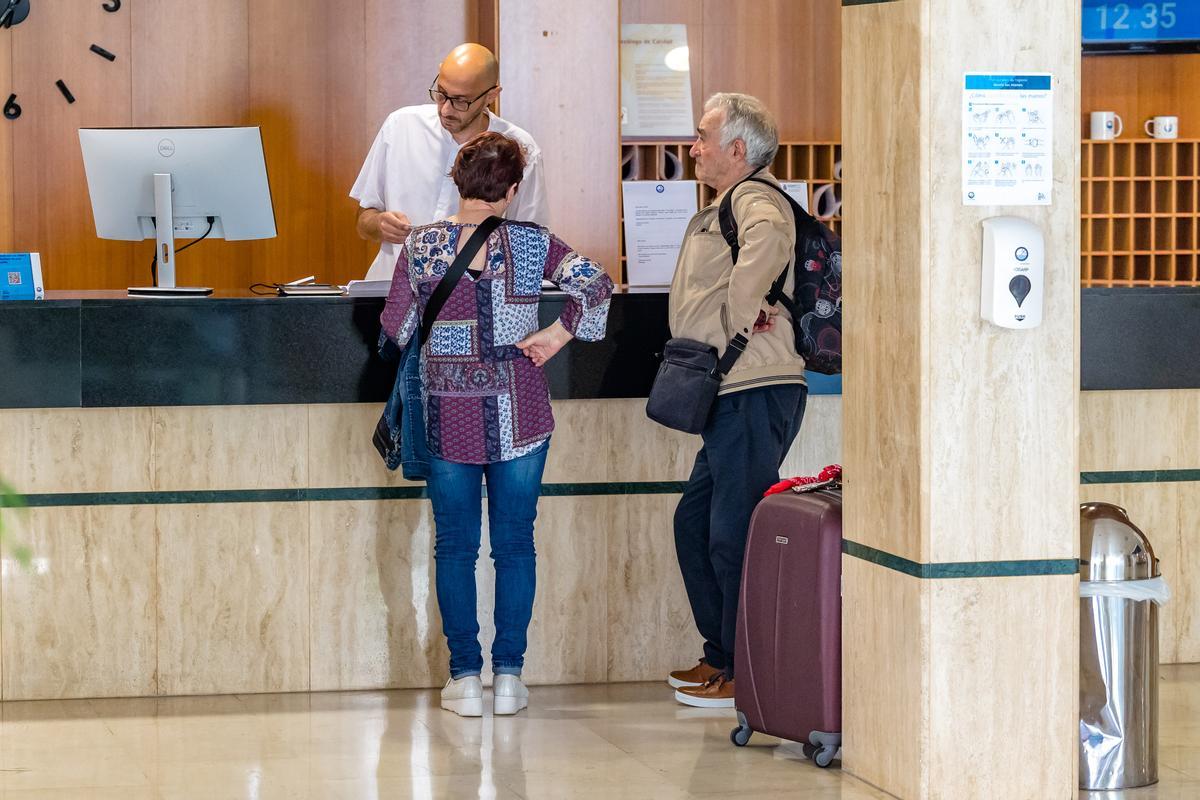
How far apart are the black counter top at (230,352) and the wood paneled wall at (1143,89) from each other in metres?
5.73

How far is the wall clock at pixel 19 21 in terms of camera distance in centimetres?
674

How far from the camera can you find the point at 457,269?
393 cm

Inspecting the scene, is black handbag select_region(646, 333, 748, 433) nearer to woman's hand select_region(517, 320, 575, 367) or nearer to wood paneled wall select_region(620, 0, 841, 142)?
woman's hand select_region(517, 320, 575, 367)

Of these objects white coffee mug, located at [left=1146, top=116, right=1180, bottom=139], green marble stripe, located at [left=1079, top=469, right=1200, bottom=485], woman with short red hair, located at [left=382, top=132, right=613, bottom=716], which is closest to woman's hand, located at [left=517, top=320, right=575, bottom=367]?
woman with short red hair, located at [left=382, top=132, right=613, bottom=716]

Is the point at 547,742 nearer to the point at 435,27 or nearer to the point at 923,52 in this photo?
the point at 923,52

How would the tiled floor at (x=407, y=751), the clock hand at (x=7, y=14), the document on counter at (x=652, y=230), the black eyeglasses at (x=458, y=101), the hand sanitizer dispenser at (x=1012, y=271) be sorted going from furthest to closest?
1. the clock hand at (x=7, y=14)
2. the document on counter at (x=652, y=230)
3. the black eyeglasses at (x=458, y=101)
4. the tiled floor at (x=407, y=751)
5. the hand sanitizer dispenser at (x=1012, y=271)

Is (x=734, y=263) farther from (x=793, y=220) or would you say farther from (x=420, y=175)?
(x=420, y=175)

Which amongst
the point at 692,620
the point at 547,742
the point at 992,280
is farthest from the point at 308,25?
the point at 992,280

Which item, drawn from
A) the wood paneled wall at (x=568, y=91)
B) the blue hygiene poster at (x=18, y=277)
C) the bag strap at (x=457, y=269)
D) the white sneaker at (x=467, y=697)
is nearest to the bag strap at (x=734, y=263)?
the bag strap at (x=457, y=269)

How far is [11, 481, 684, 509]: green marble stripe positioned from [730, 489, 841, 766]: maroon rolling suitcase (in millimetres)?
820

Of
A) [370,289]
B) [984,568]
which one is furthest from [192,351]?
[984,568]

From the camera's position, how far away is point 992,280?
3.14 m

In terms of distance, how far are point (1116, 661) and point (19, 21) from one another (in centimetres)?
547

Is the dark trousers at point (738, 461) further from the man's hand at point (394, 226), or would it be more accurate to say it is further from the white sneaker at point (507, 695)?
the man's hand at point (394, 226)
